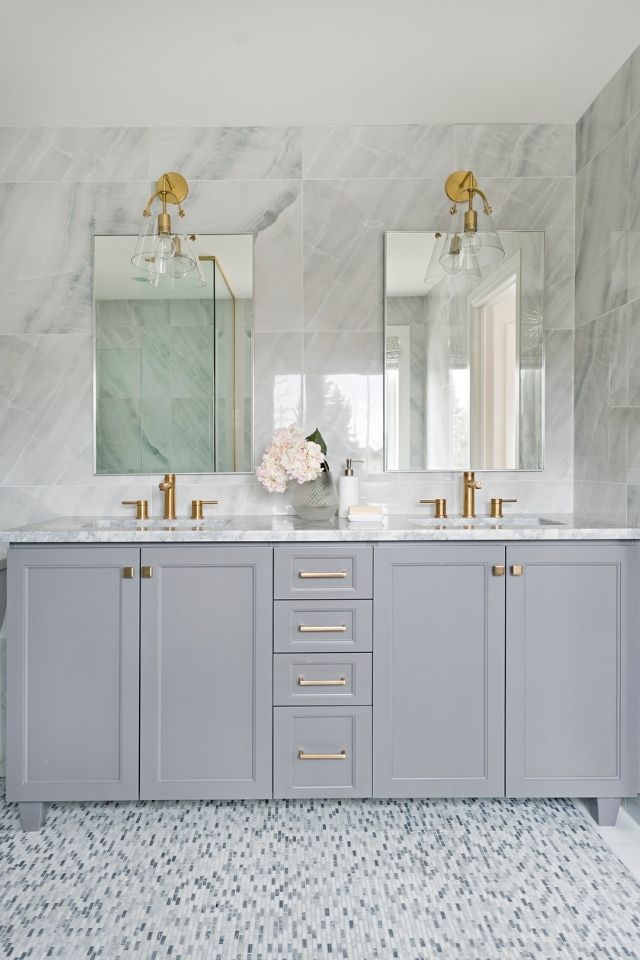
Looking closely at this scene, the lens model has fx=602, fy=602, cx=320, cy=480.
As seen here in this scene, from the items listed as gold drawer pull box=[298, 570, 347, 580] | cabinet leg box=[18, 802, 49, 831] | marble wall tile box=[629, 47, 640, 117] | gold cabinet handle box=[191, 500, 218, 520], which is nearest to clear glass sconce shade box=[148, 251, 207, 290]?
gold cabinet handle box=[191, 500, 218, 520]

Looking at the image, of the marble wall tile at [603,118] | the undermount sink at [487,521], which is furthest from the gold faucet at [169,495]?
the marble wall tile at [603,118]

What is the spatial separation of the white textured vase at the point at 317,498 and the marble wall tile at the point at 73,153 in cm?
142

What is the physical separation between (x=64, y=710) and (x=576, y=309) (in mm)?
2393

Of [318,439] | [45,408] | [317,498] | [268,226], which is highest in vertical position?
[268,226]

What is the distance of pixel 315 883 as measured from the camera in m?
1.66

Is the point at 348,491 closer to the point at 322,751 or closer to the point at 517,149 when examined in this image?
the point at 322,751

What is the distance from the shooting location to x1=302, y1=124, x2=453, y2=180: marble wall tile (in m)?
2.42

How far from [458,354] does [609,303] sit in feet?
1.85

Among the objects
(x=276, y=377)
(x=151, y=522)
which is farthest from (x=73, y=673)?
(x=276, y=377)

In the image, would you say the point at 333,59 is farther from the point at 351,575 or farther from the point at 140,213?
the point at 351,575

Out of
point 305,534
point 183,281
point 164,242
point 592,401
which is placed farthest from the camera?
point 183,281

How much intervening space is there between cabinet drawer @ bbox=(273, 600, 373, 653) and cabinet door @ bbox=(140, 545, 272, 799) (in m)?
0.05

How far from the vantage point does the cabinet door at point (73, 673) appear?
6.25 ft

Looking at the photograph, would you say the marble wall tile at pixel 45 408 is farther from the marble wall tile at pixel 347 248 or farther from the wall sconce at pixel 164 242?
the marble wall tile at pixel 347 248
